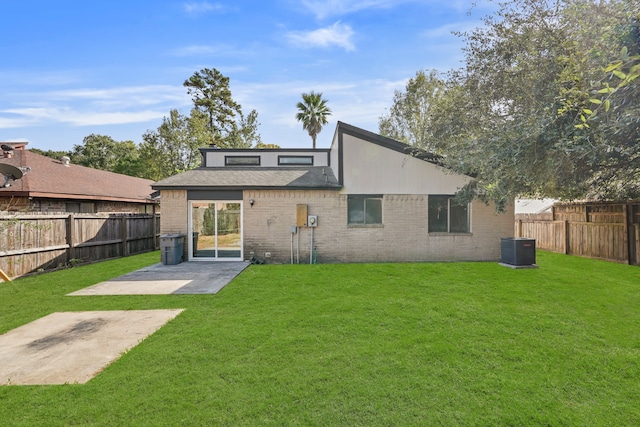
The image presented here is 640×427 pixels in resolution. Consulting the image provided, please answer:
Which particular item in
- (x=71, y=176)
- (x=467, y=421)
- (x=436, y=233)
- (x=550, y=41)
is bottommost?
(x=467, y=421)

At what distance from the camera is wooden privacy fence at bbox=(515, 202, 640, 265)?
9664mm


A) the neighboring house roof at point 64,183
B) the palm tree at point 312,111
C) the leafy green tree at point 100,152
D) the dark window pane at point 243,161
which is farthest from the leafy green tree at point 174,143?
the leafy green tree at point 100,152

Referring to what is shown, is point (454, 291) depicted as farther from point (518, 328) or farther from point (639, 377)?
point (639, 377)

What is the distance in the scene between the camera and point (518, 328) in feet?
14.8

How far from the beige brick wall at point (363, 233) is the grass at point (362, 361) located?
155 inches

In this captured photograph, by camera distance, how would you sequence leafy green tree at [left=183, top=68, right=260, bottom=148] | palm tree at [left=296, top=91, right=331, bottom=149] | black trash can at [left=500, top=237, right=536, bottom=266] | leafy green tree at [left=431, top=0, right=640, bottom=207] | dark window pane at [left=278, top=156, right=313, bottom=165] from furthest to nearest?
1. leafy green tree at [left=183, top=68, right=260, bottom=148]
2. palm tree at [left=296, top=91, right=331, bottom=149]
3. dark window pane at [left=278, top=156, right=313, bottom=165]
4. black trash can at [left=500, top=237, right=536, bottom=266]
5. leafy green tree at [left=431, top=0, right=640, bottom=207]

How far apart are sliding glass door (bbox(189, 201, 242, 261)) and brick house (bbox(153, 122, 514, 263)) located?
35mm

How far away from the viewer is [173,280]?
7.82m

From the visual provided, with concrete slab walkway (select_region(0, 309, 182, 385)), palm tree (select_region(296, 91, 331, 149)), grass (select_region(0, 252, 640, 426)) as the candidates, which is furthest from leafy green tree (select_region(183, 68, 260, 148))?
concrete slab walkway (select_region(0, 309, 182, 385))

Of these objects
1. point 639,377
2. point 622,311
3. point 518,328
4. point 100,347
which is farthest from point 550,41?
point 100,347

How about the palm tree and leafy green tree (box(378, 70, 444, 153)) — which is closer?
leafy green tree (box(378, 70, 444, 153))

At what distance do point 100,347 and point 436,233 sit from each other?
1009 centimetres

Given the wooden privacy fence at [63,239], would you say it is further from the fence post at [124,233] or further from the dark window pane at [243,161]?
the dark window pane at [243,161]

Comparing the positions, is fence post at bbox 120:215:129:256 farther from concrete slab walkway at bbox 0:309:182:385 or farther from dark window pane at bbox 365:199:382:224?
dark window pane at bbox 365:199:382:224
